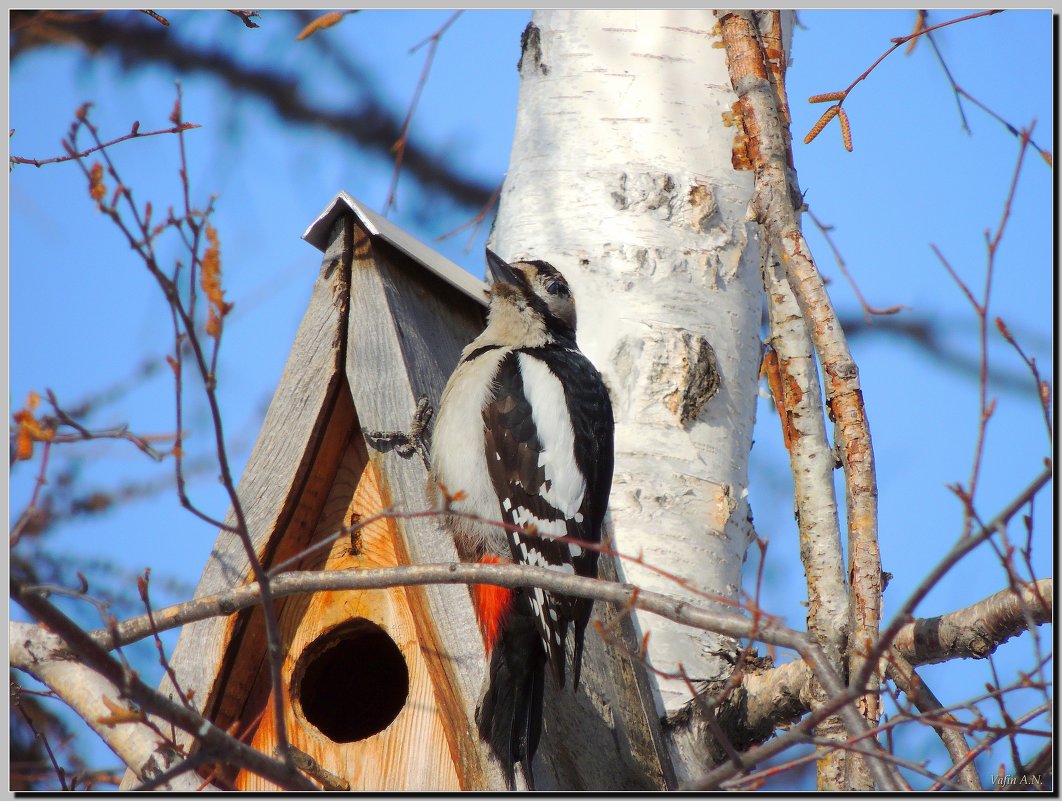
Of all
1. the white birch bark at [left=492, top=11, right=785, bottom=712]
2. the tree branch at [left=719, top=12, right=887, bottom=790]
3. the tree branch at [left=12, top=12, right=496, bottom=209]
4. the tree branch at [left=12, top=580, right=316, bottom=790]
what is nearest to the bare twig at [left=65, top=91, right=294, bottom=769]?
the tree branch at [left=12, top=580, right=316, bottom=790]

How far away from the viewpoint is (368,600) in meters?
2.90

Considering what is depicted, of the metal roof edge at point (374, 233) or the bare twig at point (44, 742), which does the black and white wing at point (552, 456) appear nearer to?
the metal roof edge at point (374, 233)

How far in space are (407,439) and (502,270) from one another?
88 centimetres

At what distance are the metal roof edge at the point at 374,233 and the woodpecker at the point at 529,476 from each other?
Result: 295 mm

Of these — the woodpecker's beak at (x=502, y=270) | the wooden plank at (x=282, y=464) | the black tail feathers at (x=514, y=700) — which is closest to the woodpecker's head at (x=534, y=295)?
the woodpecker's beak at (x=502, y=270)

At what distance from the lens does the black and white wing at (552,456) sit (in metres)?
2.99

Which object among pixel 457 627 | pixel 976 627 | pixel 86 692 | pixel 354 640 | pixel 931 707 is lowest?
pixel 931 707

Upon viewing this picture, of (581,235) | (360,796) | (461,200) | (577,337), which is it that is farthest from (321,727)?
(461,200)

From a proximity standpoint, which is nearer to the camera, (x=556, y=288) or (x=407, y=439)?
(x=407, y=439)

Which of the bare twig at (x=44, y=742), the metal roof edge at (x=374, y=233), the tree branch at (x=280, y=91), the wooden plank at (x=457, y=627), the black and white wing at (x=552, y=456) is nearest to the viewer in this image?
the bare twig at (x=44, y=742)

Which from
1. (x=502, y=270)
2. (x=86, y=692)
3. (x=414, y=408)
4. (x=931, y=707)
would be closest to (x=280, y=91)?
(x=502, y=270)

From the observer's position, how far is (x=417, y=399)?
2.96 metres

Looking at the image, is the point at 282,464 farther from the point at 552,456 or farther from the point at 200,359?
the point at 200,359

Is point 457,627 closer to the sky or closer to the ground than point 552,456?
closer to the ground
